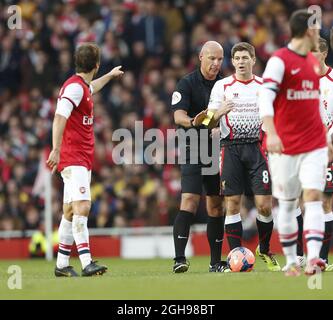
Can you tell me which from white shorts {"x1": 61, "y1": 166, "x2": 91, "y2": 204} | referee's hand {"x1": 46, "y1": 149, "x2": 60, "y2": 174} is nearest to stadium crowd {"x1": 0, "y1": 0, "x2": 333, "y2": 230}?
white shorts {"x1": 61, "y1": 166, "x2": 91, "y2": 204}

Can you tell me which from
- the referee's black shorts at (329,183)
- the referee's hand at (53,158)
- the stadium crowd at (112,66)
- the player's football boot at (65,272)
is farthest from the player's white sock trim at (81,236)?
the stadium crowd at (112,66)

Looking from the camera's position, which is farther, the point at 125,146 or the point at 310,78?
the point at 125,146

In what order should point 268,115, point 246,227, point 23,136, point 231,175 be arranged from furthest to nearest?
point 23,136 → point 246,227 → point 231,175 → point 268,115

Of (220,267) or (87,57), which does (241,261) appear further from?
(87,57)

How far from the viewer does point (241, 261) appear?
11266 mm

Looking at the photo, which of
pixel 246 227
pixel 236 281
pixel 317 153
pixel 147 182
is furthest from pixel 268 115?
pixel 147 182

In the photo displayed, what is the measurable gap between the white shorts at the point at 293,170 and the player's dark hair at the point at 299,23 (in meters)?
1.07

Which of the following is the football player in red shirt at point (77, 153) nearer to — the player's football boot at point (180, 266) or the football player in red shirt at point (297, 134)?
the player's football boot at point (180, 266)

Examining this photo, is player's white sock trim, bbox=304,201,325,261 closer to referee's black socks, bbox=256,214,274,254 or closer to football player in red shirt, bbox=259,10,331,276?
football player in red shirt, bbox=259,10,331,276

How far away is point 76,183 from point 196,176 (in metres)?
1.51

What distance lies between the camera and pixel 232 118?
1164cm

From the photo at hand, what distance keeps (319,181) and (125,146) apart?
11.5 m
